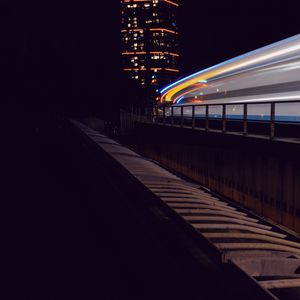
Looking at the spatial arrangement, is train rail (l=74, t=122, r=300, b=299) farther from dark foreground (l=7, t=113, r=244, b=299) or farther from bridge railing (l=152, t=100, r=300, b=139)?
bridge railing (l=152, t=100, r=300, b=139)

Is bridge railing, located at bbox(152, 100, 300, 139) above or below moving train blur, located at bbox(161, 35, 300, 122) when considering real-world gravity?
below

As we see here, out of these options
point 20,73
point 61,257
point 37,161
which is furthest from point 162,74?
point 61,257

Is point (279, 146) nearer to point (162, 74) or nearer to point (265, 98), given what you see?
point (265, 98)

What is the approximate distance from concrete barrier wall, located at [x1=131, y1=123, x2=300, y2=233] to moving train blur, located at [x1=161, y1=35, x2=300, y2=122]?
3.92 feet

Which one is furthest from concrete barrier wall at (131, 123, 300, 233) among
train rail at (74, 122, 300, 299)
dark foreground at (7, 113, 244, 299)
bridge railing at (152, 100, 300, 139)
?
dark foreground at (7, 113, 244, 299)

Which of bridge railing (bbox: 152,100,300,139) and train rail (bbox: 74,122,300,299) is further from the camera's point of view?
bridge railing (bbox: 152,100,300,139)

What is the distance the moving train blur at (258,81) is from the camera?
1385cm

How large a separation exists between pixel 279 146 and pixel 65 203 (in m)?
5.37

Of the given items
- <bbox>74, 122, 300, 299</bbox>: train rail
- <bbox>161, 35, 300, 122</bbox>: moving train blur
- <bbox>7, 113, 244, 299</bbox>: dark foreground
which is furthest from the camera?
<bbox>161, 35, 300, 122</bbox>: moving train blur

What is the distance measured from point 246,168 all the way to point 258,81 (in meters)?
4.81

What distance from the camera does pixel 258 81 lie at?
16.4 meters

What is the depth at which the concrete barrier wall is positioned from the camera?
35.0 ft

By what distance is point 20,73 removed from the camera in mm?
76062

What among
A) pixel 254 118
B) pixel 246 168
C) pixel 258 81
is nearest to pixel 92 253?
pixel 246 168
